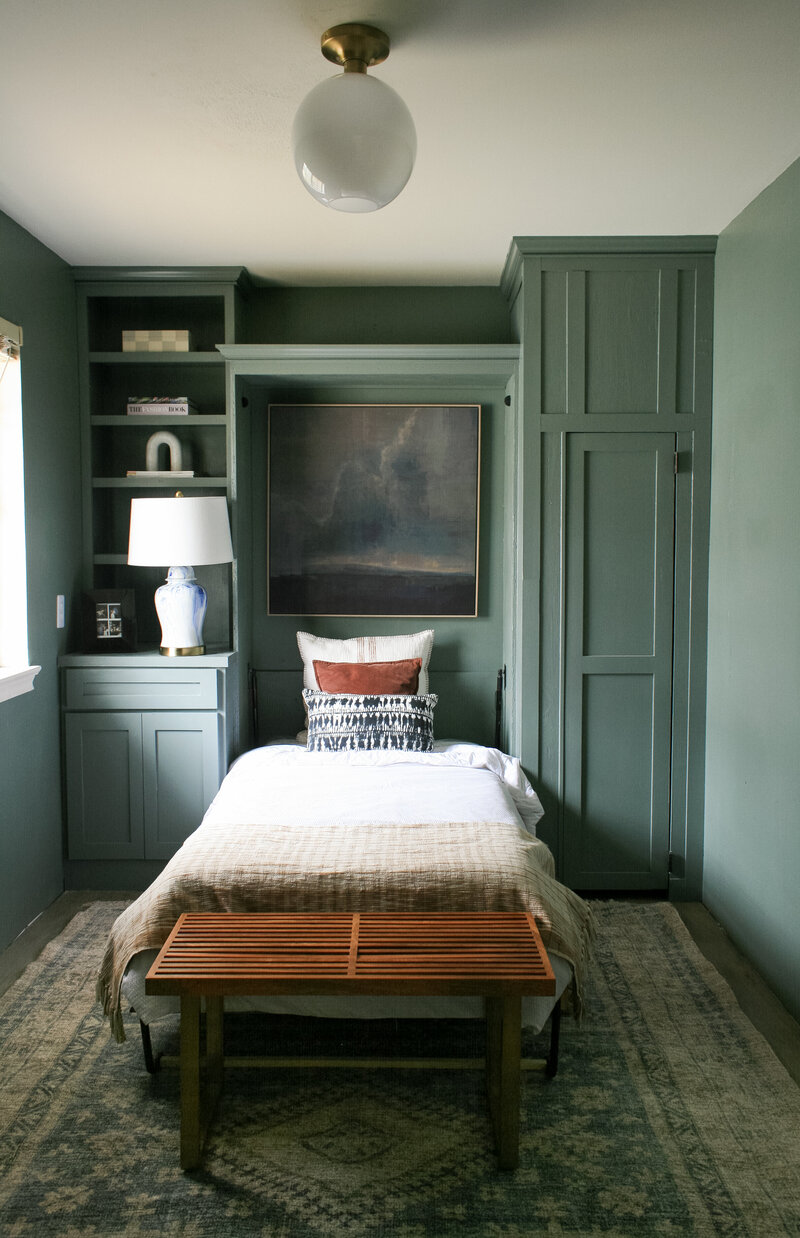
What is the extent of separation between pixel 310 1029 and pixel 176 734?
1402mm

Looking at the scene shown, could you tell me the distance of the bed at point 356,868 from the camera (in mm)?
2158

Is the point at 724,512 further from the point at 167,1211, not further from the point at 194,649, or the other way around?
the point at 167,1211

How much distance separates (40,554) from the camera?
10.8 ft

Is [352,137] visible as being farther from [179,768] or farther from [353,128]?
[179,768]

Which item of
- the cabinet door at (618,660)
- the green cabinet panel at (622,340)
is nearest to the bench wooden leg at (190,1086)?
the cabinet door at (618,660)

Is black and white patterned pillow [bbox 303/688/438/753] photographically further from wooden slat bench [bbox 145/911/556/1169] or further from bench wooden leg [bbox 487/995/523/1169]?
bench wooden leg [bbox 487/995/523/1169]

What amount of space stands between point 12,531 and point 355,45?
2.06 m

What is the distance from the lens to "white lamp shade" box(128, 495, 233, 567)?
11.1 feet

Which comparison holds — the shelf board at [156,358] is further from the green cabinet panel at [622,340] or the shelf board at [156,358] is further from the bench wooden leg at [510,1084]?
the bench wooden leg at [510,1084]

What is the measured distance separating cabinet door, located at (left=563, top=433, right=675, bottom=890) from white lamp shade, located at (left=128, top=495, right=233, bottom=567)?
144 cm

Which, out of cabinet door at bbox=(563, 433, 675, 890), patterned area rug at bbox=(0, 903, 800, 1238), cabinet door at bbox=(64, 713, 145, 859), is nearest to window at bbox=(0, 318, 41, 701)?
cabinet door at bbox=(64, 713, 145, 859)

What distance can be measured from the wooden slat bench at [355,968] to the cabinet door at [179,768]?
1.35 metres

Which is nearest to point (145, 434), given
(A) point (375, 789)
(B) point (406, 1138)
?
(A) point (375, 789)

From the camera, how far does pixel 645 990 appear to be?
2.70 m
